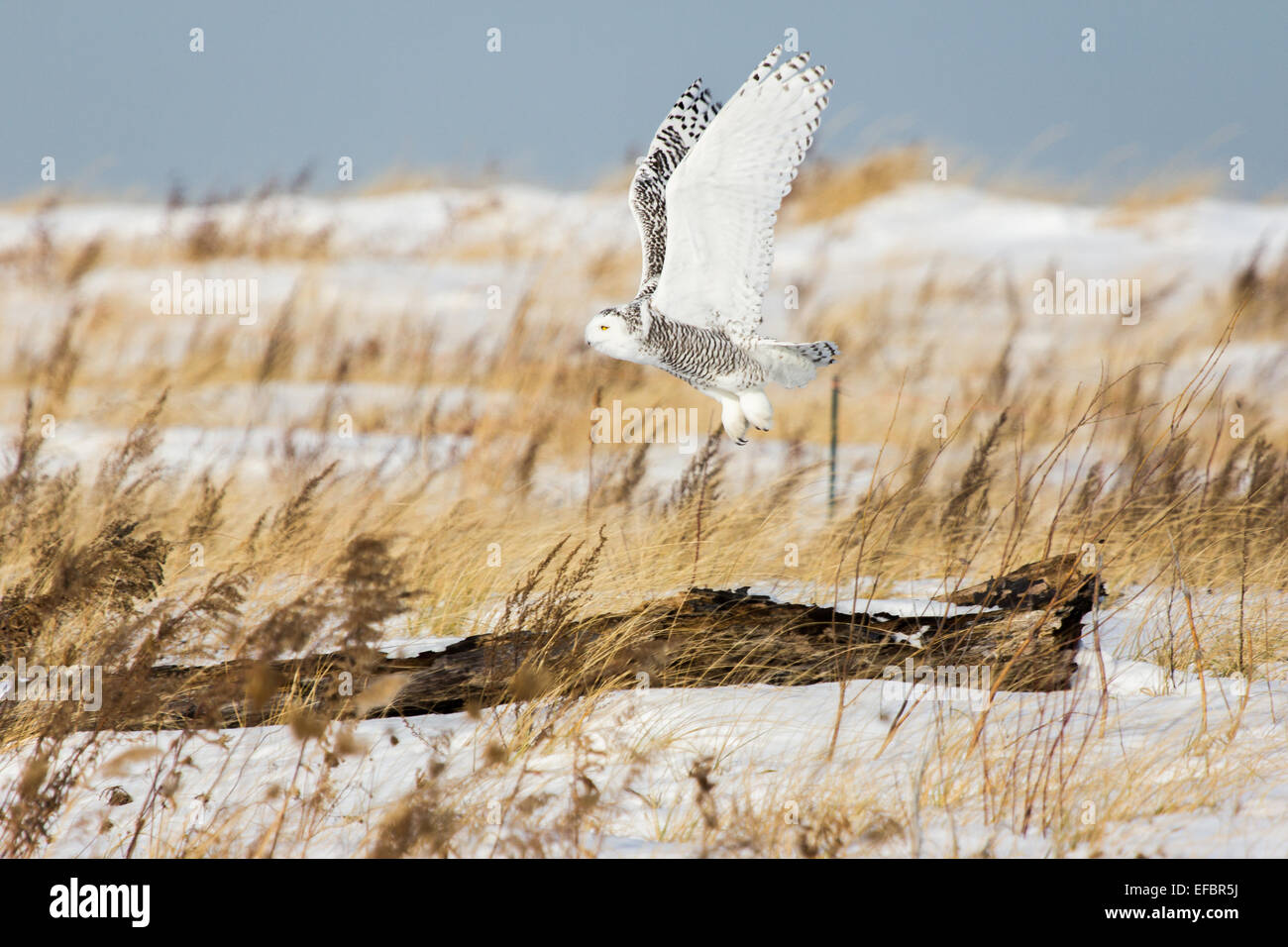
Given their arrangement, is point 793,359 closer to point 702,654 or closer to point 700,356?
point 700,356

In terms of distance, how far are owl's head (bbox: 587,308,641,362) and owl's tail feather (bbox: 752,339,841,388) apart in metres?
0.43

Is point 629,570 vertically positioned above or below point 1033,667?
above

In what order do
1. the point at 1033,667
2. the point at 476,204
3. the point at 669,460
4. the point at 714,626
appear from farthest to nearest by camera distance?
1. the point at 476,204
2. the point at 669,460
3. the point at 714,626
4. the point at 1033,667

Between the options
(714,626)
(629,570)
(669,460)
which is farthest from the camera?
(669,460)

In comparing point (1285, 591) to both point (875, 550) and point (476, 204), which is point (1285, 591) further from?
point (476, 204)

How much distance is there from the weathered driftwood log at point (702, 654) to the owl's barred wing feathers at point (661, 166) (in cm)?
105

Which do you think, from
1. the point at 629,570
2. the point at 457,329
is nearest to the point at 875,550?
the point at 629,570

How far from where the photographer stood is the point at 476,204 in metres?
13.4

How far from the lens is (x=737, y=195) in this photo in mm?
2961

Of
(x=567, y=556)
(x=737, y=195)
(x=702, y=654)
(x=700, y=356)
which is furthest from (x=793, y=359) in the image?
(x=567, y=556)

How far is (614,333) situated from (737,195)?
61 centimetres

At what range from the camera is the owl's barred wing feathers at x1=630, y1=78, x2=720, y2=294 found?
329 centimetres

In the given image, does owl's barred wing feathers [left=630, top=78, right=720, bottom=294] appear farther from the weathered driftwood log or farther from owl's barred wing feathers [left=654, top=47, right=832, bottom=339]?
the weathered driftwood log
